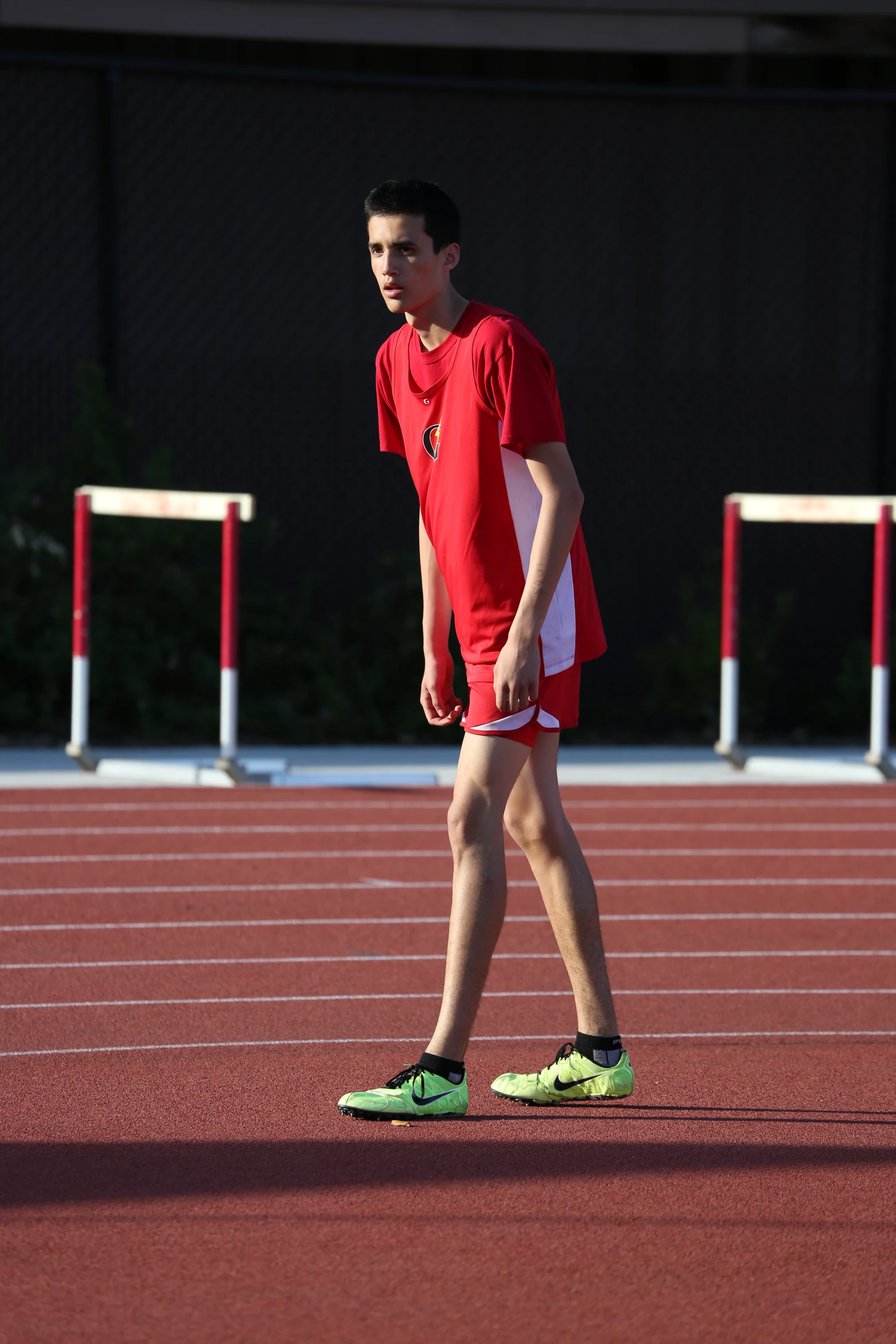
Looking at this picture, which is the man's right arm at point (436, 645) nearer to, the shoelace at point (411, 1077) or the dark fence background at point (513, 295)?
the shoelace at point (411, 1077)

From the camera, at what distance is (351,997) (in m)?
5.28

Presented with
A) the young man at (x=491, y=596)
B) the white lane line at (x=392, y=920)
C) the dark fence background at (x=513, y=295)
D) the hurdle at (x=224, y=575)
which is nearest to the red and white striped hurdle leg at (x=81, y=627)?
the hurdle at (x=224, y=575)

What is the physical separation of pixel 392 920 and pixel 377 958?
59 centimetres

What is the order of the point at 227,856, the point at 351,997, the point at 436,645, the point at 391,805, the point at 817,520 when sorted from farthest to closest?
1. the point at 817,520
2. the point at 391,805
3. the point at 227,856
4. the point at 351,997
5. the point at 436,645

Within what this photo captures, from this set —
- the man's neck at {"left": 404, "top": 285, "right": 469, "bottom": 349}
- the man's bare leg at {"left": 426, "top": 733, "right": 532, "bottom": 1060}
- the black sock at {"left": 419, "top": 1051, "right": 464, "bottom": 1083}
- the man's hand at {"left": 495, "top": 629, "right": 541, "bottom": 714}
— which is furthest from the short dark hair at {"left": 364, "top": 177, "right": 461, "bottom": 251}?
the black sock at {"left": 419, "top": 1051, "right": 464, "bottom": 1083}

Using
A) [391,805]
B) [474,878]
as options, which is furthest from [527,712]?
[391,805]

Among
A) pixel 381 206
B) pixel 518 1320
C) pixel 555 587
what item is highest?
pixel 381 206

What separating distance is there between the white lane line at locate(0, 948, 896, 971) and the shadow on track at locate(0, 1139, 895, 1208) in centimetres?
182

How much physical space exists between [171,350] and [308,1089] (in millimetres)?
9099

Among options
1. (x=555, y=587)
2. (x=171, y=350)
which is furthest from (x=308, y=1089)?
(x=171, y=350)

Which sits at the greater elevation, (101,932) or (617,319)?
(617,319)

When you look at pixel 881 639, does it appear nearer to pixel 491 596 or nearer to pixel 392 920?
pixel 392 920

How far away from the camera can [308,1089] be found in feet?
14.0

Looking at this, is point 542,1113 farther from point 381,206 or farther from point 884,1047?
point 381,206
